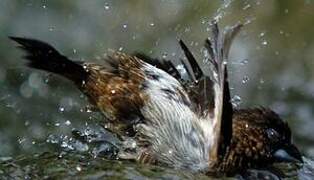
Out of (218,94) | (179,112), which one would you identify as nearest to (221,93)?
(218,94)

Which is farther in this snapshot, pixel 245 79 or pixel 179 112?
pixel 245 79

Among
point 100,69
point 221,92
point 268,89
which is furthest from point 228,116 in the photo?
point 268,89

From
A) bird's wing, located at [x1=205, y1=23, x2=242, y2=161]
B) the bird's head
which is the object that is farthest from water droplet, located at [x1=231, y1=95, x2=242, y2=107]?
bird's wing, located at [x1=205, y1=23, x2=242, y2=161]

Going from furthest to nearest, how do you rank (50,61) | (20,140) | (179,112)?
(20,140)
(50,61)
(179,112)

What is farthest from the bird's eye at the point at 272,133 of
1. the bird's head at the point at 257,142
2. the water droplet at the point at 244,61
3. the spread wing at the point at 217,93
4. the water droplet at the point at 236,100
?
the water droplet at the point at 244,61

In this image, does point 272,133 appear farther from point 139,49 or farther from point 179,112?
point 139,49

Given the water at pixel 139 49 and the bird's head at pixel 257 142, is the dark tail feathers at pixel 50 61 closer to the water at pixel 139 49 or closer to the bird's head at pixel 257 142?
the water at pixel 139 49

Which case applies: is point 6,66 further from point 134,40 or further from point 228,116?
point 228,116
